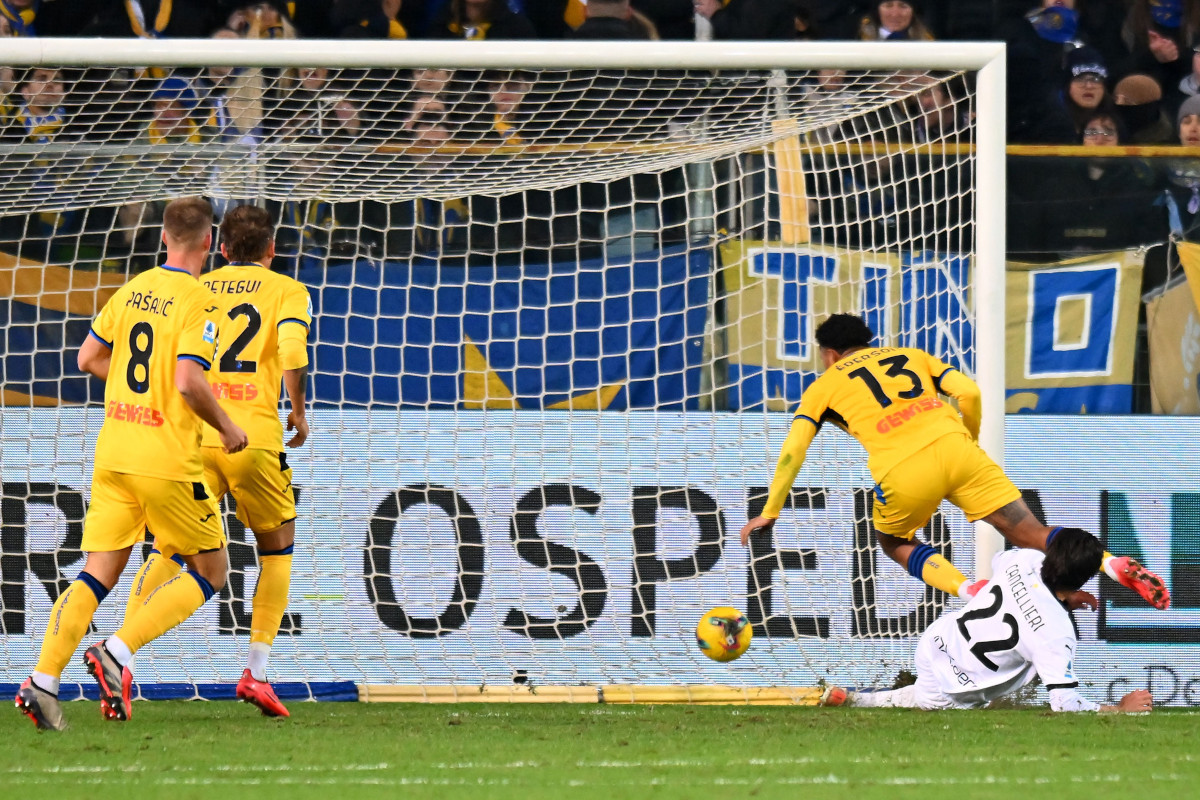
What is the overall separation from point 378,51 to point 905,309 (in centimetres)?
246

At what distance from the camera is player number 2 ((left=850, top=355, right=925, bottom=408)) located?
5017 mm

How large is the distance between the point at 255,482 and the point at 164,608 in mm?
524

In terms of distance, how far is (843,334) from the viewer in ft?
16.9

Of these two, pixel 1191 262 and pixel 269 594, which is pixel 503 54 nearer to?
pixel 269 594

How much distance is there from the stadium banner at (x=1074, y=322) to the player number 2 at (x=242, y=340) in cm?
336

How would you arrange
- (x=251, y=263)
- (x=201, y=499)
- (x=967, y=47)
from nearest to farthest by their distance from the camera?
(x=201, y=499)
(x=251, y=263)
(x=967, y=47)

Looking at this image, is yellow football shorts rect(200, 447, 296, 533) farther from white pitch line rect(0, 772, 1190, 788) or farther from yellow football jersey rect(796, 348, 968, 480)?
yellow football jersey rect(796, 348, 968, 480)

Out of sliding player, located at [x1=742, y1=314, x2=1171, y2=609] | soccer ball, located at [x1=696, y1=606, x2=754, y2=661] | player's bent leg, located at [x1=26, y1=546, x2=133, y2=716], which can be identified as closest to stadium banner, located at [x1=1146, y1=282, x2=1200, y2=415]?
sliding player, located at [x1=742, y1=314, x2=1171, y2=609]

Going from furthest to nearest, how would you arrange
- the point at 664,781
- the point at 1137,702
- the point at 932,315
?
the point at 932,315, the point at 1137,702, the point at 664,781

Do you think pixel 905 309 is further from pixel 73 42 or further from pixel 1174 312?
pixel 73 42

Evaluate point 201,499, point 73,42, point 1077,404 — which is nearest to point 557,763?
point 201,499

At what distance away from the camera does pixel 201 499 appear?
4254mm

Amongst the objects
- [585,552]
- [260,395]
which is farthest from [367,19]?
[260,395]

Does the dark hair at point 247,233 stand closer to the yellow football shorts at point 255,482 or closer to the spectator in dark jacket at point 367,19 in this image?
the yellow football shorts at point 255,482
